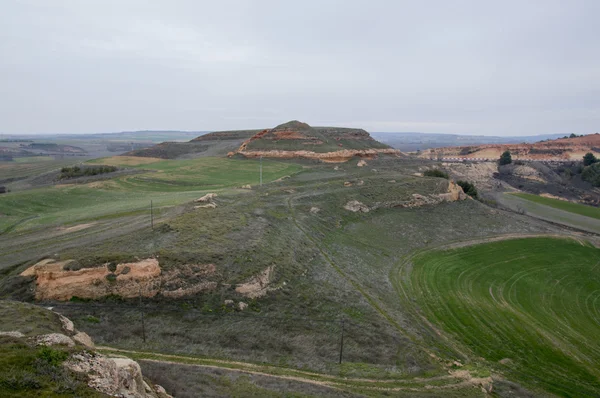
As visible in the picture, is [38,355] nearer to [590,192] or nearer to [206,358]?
[206,358]

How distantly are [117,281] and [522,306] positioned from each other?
2765cm

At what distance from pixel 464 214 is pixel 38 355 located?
50.4 metres

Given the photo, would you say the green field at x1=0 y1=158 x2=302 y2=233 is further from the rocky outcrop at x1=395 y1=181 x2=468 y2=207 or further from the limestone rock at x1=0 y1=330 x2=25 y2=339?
the rocky outcrop at x1=395 y1=181 x2=468 y2=207

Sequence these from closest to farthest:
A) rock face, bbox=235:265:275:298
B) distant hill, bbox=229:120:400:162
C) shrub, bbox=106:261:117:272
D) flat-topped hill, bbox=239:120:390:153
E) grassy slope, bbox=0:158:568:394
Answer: grassy slope, bbox=0:158:568:394
shrub, bbox=106:261:117:272
rock face, bbox=235:265:275:298
distant hill, bbox=229:120:400:162
flat-topped hill, bbox=239:120:390:153

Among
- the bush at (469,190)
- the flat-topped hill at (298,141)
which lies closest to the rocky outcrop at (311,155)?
the flat-topped hill at (298,141)

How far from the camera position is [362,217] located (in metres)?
44.7

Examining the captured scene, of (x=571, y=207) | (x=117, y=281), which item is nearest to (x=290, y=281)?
(x=117, y=281)

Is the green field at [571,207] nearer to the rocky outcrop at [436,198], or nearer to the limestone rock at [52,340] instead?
the rocky outcrop at [436,198]

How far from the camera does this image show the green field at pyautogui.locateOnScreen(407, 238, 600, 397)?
19.7 m

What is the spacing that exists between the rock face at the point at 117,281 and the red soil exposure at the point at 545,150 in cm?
14180

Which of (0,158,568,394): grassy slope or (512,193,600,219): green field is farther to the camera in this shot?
(512,193,600,219): green field

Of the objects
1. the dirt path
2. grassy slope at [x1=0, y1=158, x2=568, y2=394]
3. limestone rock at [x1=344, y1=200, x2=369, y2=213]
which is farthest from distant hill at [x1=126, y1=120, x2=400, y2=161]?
the dirt path

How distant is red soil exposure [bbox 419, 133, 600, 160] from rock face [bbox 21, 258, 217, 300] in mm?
141805

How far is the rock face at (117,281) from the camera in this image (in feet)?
62.8
